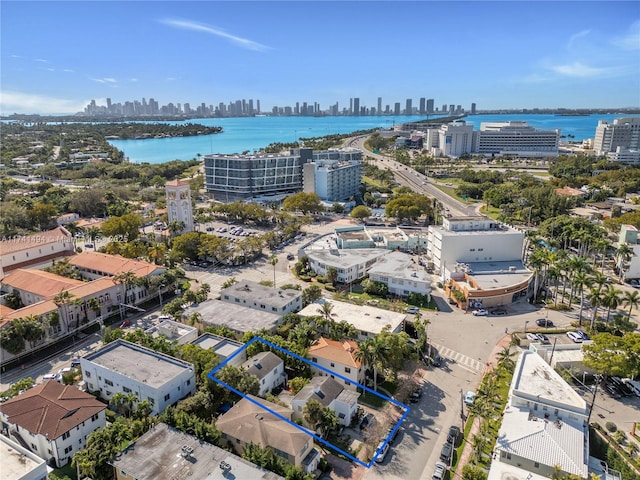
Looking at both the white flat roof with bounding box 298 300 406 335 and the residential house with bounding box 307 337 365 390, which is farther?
the white flat roof with bounding box 298 300 406 335

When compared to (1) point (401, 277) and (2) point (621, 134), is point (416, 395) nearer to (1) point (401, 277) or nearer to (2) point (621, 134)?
(1) point (401, 277)

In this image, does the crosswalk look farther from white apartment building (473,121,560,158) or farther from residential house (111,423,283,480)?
white apartment building (473,121,560,158)

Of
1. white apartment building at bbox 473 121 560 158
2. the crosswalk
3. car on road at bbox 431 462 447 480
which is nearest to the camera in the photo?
car on road at bbox 431 462 447 480

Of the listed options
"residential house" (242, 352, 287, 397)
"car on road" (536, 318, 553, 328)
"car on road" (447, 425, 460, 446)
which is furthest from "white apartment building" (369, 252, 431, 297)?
"car on road" (447, 425, 460, 446)

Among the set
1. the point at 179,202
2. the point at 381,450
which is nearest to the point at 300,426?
the point at 381,450

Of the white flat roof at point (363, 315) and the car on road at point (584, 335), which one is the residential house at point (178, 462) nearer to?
the white flat roof at point (363, 315)

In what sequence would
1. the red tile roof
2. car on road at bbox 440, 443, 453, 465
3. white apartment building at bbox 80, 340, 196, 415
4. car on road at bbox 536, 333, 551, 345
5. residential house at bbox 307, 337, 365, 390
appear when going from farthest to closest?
car on road at bbox 536, 333, 551, 345 < residential house at bbox 307, 337, 365, 390 < white apartment building at bbox 80, 340, 196, 415 < car on road at bbox 440, 443, 453, 465 < the red tile roof

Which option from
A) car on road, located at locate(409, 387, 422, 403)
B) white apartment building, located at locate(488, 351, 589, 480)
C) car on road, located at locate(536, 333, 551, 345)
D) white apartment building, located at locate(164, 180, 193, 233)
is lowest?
car on road, located at locate(409, 387, 422, 403)

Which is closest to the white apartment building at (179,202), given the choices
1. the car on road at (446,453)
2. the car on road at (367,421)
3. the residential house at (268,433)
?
the residential house at (268,433)
